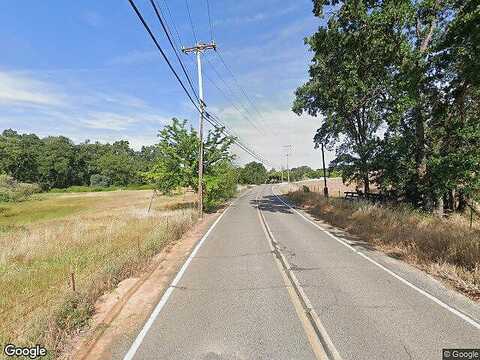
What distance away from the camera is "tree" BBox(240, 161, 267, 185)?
5344 inches

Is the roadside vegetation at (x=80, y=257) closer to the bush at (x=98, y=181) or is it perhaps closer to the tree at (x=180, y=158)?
the tree at (x=180, y=158)

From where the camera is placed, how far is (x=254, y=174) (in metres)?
151

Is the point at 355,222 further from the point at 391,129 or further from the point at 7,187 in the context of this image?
the point at 7,187

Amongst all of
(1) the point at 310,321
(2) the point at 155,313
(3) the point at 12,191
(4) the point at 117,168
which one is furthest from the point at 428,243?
(4) the point at 117,168

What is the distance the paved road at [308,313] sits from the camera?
516cm

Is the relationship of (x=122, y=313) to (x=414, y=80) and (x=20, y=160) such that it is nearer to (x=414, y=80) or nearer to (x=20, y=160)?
(x=414, y=80)

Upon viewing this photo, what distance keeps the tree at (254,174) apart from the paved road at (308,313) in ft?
390

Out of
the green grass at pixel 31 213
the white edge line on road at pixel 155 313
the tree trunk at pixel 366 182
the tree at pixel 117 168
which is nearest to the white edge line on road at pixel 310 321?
the white edge line on road at pixel 155 313

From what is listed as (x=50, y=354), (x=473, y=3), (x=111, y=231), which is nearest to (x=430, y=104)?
(x=473, y=3)

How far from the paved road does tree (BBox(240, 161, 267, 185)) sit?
390 feet

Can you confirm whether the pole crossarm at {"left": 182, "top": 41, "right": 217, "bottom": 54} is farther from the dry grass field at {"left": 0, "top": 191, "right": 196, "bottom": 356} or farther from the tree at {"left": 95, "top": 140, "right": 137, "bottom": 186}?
the tree at {"left": 95, "top": 140, "right": 137, "bottom": 186}

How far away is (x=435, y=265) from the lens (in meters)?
9.07

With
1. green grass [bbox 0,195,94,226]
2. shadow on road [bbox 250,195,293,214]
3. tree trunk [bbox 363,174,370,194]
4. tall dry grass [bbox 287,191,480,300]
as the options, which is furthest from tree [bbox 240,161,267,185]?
tall dry grass [bbox 287,191,480,300]

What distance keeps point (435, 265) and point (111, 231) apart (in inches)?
558
